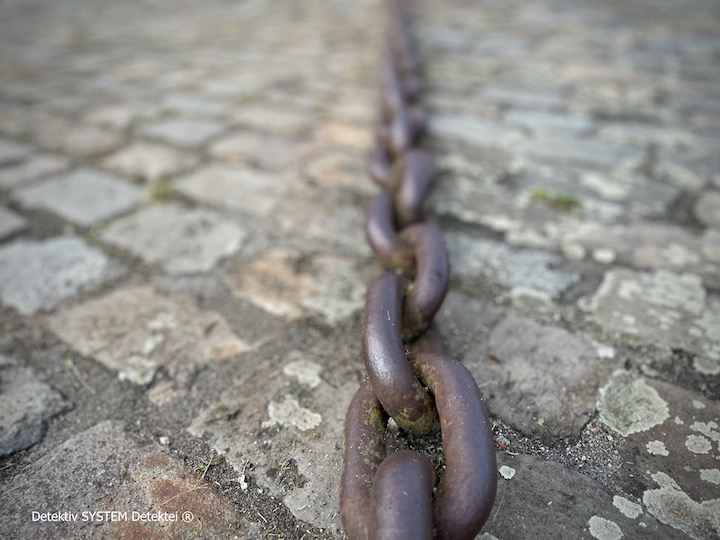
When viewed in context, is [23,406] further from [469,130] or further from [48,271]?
[469,130]

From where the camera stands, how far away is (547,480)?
95 cm

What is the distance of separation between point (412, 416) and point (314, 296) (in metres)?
0.64

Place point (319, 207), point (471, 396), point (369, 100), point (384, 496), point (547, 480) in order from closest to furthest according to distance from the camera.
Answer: point (384, 496)
point (471, 396)
point (547, 480)
point (319, 207)
point (369, 100)

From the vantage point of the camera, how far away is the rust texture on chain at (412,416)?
72 cm

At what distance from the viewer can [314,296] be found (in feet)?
4.79

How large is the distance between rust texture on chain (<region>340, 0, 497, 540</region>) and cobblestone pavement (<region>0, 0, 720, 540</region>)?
0.16m

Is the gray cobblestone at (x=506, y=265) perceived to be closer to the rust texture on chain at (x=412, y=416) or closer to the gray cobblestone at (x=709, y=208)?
the rust texture on chain at (x=412, y=416)

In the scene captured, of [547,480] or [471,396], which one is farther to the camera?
[547,480]

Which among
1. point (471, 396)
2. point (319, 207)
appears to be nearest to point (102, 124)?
point (319, 207)

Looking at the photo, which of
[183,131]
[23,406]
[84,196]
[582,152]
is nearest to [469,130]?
[582,152]

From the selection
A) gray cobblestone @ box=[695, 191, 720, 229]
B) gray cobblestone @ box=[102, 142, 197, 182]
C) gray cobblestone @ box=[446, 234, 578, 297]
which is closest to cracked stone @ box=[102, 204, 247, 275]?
gray cobblestone @ box=[102, 142, 197, 182]

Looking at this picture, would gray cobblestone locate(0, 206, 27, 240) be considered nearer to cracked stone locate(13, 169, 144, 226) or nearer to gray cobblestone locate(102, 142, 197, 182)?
cracked stone locate(13, 169, 144, 226)

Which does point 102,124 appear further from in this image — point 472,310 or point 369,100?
point 472,310

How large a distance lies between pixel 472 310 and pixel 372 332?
0.53 m
